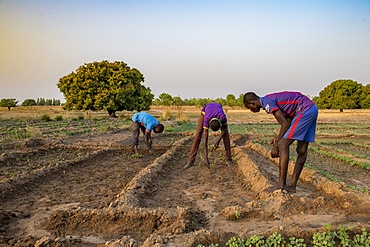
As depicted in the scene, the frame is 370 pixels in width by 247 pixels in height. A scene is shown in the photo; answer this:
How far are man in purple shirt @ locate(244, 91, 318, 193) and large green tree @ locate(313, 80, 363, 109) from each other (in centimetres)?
6138

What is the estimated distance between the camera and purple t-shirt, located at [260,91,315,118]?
509 centimetres

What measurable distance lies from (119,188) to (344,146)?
39.1 ft

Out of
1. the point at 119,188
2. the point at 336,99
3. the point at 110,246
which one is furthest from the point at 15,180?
the point at 336,99

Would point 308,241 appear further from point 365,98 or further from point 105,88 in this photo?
point 365,98

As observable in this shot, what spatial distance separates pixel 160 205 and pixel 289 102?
278 cm

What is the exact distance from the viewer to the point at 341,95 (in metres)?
60.8

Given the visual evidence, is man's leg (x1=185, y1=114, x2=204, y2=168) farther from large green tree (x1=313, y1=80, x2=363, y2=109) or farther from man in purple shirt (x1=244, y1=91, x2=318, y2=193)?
large green tree (x1=313, y1=80, x2=363, y2=109)

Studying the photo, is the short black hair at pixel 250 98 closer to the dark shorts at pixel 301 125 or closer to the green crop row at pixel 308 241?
the dark shorts at pixel 301 125

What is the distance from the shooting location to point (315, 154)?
11531 mm

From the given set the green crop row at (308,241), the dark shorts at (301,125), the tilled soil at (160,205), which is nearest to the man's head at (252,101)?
the dark shorts at (301,125)

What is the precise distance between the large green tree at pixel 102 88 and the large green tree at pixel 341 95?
43.8 metres

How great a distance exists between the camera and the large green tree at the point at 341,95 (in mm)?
60312

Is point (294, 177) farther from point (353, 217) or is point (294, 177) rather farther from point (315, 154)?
point (315, 154)

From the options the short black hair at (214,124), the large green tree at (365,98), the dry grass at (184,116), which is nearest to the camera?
the short black hair at (214,124)
